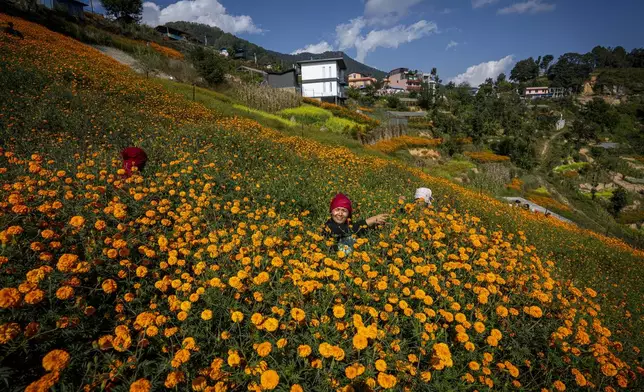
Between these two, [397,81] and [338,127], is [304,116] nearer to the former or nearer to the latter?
[338,127]

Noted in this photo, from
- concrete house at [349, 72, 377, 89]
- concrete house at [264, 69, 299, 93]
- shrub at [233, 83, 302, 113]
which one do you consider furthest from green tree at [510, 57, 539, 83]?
shrub at [233, 83, 302, 113]

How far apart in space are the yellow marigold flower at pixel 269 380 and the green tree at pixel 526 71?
163215mm

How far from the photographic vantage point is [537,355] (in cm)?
228

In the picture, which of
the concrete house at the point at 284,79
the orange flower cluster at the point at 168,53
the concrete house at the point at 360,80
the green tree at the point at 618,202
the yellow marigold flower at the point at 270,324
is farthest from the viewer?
the concrete house at the point at 360,80

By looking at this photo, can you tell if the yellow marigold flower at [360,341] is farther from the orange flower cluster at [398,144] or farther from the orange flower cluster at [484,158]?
the orange flower cluster at [484,158]

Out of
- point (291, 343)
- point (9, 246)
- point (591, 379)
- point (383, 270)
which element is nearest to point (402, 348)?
point (291, 343)

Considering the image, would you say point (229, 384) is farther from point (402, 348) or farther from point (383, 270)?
point (383, 270)

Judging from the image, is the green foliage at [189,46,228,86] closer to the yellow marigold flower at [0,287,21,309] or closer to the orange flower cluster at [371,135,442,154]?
the orange flower cluster at [371,135,442,154]

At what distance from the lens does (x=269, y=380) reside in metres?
1.42

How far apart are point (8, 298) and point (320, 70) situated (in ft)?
152

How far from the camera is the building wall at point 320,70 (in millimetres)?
42688

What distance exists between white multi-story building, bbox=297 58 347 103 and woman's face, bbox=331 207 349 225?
42.3 meters

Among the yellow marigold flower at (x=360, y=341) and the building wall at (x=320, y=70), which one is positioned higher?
the building wall at (x=320, y=70)

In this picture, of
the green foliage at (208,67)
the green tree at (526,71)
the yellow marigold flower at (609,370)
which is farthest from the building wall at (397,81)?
the yellow marigold flower at (609,370)
